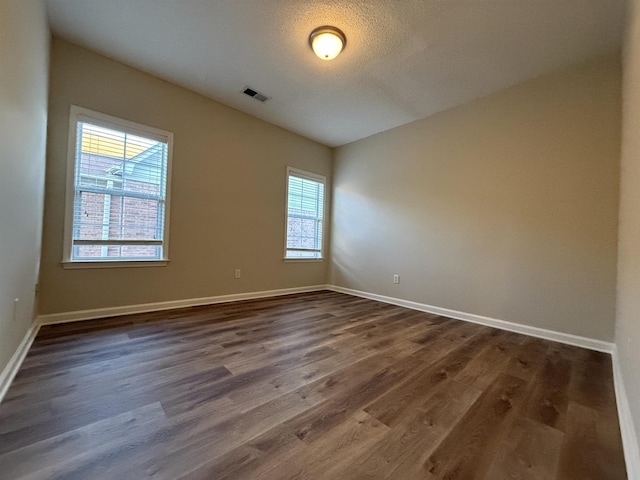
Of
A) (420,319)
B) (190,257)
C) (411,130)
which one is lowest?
(420,319)

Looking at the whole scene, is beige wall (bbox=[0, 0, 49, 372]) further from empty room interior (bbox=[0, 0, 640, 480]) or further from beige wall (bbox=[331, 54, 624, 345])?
beige wall (bbox=[331, 54, 624, 345])

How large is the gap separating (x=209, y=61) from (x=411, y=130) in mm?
2817

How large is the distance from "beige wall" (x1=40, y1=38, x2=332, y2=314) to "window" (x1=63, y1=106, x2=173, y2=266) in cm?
10

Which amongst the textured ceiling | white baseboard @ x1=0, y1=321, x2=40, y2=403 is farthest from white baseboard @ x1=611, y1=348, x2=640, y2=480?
white baseboard @ x1=0, y1=321, x2=40, y2=403

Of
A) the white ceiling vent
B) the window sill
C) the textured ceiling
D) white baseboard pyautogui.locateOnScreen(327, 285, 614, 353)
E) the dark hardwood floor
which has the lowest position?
the dark hardwood floor

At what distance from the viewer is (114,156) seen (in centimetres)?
299

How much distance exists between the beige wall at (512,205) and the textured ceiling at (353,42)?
0.35 meters

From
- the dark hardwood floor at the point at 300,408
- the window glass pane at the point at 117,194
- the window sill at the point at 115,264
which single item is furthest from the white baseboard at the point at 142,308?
the window glass pane at the point at 117,194

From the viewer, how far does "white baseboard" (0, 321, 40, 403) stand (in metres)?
1.51

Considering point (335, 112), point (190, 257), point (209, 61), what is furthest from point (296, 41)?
point (190, 257)

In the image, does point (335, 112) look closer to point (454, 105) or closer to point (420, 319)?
point (454, 105)

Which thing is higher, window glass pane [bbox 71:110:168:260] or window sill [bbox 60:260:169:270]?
window glass pane [bbox 71:110:168:260]

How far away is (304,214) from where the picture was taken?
4.91 metres

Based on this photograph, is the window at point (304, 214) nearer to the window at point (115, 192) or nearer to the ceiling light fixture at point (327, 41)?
the window at point (115, 192)
